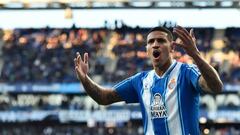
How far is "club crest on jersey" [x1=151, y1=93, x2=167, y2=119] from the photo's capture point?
12.4 ft

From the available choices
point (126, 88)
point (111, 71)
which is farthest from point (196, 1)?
point (126, 88)

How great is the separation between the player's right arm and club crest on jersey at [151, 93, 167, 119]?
0.54 metres

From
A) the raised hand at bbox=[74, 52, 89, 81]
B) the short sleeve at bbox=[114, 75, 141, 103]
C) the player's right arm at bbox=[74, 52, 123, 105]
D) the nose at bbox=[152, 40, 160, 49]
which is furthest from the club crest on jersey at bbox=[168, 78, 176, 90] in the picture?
the raised hand at bbox=[74, 52, 89, 81]

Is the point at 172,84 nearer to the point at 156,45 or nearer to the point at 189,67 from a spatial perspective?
the point at 189,67

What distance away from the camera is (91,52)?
86.0 feet

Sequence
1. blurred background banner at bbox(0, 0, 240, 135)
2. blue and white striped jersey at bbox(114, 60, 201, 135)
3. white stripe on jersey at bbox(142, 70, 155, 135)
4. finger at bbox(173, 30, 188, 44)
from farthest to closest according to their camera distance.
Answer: blurred background banner at bbox(0, 0, 240, 135), white stripe on jersey at bbox(142, 70, 155, 135), blue and white striped jersey at bbox(114, 60, 201, 135), finger at bbox(173, 30, 188, 44)

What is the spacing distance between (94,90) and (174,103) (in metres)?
0.79

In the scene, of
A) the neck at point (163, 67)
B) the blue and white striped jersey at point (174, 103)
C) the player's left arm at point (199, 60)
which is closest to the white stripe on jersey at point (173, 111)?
the blue and white striped jersey at point (174, 103)

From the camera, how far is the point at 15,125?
1014 inches

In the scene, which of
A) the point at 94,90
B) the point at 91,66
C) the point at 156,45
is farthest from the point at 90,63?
the point at 156,45

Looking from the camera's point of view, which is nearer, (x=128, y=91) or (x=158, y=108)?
(x=158, y=108)

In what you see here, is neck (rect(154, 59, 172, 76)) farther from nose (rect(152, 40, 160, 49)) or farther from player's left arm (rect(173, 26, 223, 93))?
player's left arm (rect(173, 26, 223, 93))

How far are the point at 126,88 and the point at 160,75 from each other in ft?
1.39

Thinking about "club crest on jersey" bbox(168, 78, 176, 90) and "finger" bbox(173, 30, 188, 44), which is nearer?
"finger" bbox(173, 30, 188, 44)
